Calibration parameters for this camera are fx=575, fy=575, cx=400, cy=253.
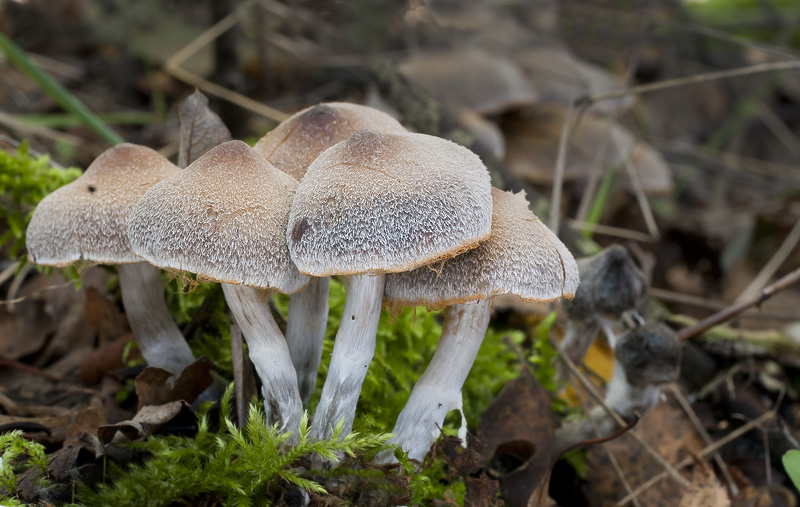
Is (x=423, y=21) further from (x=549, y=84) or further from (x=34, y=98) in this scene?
(x=34, y=98)

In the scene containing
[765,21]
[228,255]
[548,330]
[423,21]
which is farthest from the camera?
[765,21]

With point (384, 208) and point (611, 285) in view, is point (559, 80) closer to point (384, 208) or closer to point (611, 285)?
point (611, 285)

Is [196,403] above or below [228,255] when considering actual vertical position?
below

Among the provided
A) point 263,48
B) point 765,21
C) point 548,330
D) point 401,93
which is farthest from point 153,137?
point 765,21

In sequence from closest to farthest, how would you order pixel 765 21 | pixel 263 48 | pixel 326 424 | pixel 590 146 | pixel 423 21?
pixel 326 424
pixel 263 48
pixel 590 146
pixel 423 21
pixel 765 21

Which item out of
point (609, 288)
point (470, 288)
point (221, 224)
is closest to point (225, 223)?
point (221, 224)

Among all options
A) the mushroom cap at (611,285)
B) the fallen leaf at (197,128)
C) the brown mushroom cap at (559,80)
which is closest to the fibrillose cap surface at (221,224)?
the fallen leaf at (197,128)

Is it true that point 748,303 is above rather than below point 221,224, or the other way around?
below
